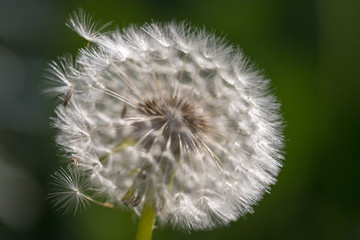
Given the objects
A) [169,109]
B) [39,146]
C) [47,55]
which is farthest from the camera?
[47,55]

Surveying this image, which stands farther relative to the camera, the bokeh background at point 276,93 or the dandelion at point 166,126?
the bokeh background at point 276,93

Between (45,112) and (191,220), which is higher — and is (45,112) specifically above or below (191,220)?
above

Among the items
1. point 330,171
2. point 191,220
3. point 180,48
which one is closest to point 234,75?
point 180,48

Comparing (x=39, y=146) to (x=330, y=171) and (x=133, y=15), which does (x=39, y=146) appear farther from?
(x=330, y=171)

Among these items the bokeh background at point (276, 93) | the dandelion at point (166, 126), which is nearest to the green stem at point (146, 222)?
the dandelion at point (166, 126)

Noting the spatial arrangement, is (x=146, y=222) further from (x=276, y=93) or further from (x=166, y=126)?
(x=276, y=93)

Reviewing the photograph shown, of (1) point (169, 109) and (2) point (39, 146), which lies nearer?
(1) point (169, 109)

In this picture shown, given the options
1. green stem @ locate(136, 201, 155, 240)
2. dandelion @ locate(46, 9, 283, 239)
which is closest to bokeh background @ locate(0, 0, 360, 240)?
dandelion @ locate(46, 9, 283, 239)

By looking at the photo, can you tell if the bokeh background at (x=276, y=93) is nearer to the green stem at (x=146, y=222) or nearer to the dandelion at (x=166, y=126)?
the dandelion at (x=166, y=126)

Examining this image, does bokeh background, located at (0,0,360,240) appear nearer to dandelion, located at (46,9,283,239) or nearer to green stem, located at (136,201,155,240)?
dandelion, located at (46,9,283,239)
